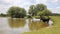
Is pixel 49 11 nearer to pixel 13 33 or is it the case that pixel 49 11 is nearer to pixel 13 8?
pixel 13 8

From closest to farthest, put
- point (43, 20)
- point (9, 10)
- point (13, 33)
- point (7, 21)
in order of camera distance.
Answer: point (13, 33)
point (9, 10)
point (7, 21)
point (43, 20)

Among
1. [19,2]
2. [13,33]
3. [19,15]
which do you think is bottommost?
[13,33]

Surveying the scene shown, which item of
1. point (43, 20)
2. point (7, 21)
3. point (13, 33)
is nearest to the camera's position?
point (13, 33)

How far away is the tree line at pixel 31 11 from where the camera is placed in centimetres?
606

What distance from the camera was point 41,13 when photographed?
638 centimetres

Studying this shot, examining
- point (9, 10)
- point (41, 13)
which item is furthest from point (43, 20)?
point (9, 10)

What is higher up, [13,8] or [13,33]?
[13,8]

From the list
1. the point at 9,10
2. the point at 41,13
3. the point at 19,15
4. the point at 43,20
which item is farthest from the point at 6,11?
the point at 43,20

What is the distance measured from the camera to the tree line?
606cm

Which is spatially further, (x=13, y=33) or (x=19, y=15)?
(x=19, y=15)

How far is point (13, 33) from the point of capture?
477cm

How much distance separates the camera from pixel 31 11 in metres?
6.17

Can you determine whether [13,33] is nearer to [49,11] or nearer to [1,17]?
[1,17]

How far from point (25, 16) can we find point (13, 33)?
1579 millimetres
